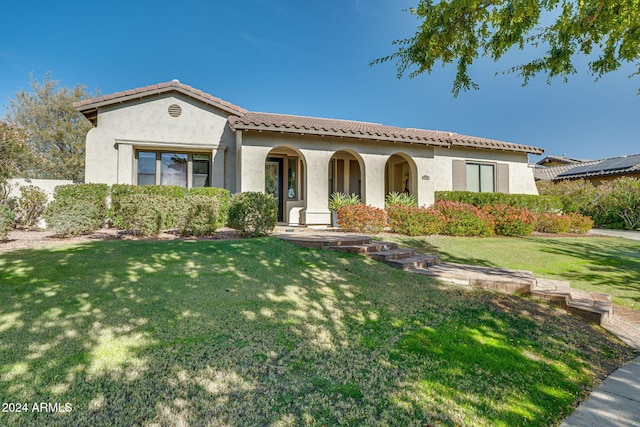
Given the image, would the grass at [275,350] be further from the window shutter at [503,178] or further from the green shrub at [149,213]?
the window shutter at [503,178]

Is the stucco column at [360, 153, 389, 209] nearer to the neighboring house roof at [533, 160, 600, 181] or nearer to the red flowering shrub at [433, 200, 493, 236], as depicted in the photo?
the red flowering shrub at [433, 200, 493, 236]

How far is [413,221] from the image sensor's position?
11.0 m

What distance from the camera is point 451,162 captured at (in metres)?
16.4

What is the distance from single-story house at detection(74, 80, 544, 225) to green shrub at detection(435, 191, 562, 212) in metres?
1.23

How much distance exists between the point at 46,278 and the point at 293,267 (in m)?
4.05

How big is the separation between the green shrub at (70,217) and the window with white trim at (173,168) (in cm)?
457

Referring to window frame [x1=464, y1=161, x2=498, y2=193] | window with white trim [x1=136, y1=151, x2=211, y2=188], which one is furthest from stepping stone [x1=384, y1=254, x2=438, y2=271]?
window frame [x1=464, y1=161, x2=498, y2=193]

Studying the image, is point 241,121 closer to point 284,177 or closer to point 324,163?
point 284,177

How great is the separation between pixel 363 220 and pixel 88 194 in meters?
9.67

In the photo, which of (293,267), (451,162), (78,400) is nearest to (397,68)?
(293,267)

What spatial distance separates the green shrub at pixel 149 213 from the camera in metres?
8.41

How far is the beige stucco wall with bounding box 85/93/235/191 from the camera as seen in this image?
1267cm

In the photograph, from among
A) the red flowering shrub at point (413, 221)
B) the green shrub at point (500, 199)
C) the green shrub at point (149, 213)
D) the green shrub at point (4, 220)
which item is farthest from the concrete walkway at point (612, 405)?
the green shrub at point (500, 199)

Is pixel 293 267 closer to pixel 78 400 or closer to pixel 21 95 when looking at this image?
pixel 78 400
